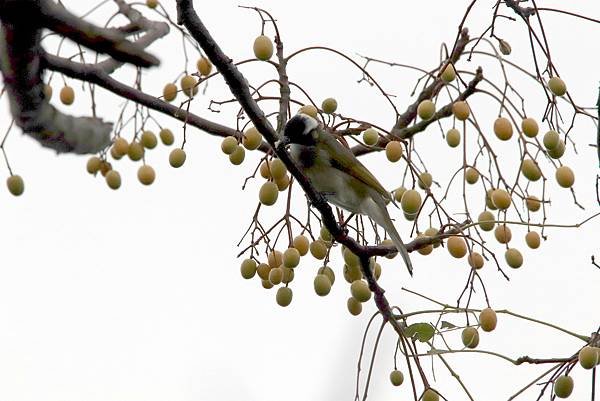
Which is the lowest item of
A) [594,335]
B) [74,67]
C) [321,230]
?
[74,67]

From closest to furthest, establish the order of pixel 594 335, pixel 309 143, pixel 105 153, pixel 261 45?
pixel 594 335, pixel 261 45, pixel 105 153, pixel 309 143

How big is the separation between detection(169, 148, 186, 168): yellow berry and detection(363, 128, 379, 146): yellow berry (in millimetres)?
609

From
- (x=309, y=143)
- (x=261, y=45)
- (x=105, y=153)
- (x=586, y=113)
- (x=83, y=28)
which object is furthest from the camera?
(x=309, y=143)

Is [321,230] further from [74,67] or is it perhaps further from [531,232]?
[74,67]

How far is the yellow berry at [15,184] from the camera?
3105 millimetres

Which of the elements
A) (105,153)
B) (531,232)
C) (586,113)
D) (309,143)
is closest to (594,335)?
(531,232)

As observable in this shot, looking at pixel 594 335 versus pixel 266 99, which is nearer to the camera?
pixel 594 335

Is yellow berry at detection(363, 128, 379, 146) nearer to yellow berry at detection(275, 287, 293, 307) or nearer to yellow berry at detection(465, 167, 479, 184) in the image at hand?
yellow berry at detection(465, 167, 479, 184)

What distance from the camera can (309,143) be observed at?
3660mm

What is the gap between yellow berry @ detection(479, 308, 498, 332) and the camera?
2.61 meters

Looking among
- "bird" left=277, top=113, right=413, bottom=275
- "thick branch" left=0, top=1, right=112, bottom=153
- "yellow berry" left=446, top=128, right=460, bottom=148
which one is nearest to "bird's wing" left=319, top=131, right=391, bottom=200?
"bird" left=277, top=113, right=413, bottom=275

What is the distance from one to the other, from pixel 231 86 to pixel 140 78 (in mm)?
1126

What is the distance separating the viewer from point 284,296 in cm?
286

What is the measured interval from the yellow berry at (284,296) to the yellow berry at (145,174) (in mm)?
805
